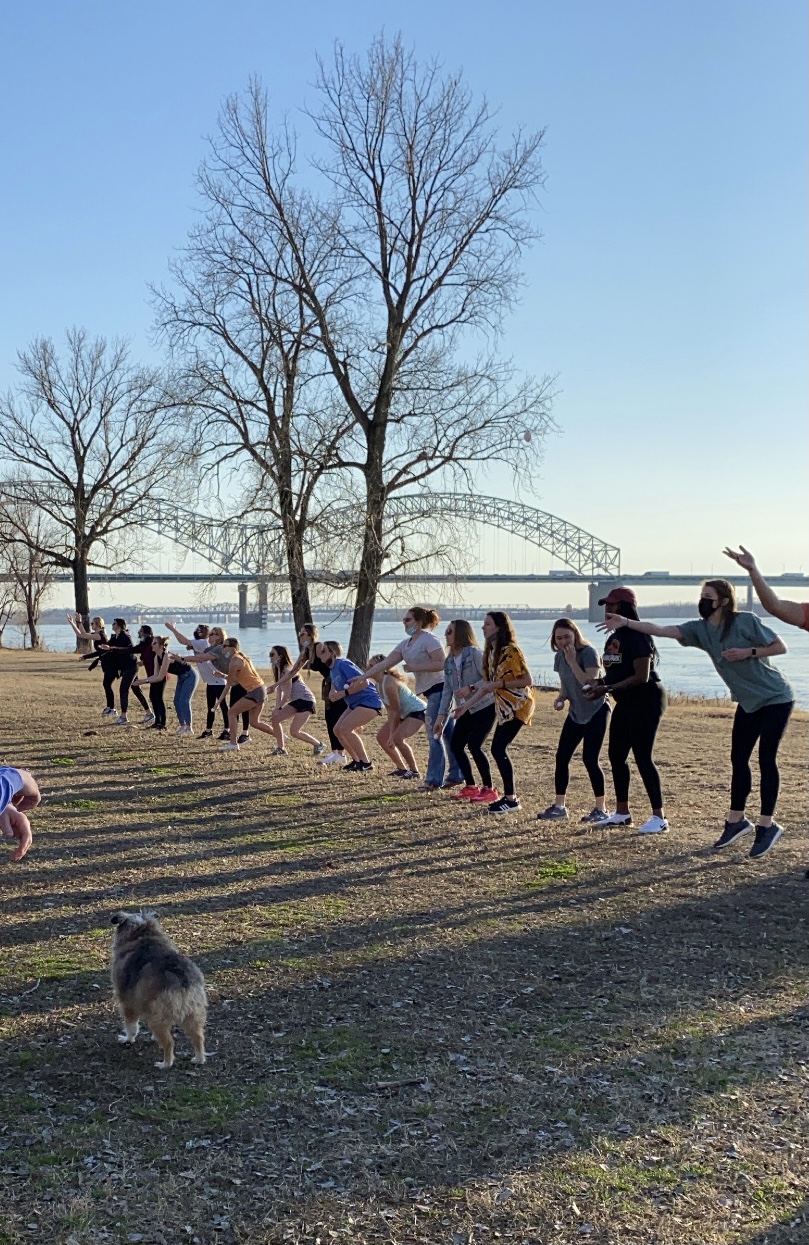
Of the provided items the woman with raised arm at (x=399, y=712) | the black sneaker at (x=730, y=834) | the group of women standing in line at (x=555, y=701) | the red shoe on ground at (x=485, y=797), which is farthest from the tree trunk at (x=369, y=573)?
the black sneaker at (x=730, y=834)

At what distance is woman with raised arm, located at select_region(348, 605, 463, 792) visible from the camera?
10.7 meters

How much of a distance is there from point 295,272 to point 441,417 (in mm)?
4592

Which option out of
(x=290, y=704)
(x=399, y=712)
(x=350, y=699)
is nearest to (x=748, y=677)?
(x=399, y=712)

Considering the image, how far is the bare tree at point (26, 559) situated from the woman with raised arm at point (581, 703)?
32.7m

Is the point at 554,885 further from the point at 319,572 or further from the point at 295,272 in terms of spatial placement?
the point at 295,272

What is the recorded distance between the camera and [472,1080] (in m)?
4.20

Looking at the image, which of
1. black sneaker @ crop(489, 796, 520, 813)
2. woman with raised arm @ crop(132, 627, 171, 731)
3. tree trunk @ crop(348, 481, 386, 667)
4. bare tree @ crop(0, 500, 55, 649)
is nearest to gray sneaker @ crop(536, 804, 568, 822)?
black sneaker @ crop(489, 796, 520, 813)

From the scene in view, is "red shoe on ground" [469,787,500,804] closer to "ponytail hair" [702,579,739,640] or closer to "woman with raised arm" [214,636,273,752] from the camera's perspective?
"ponytail hair" [702,579,739,640]

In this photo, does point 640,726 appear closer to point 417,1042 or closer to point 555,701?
point 555,701

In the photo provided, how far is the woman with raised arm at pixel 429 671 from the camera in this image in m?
10.7

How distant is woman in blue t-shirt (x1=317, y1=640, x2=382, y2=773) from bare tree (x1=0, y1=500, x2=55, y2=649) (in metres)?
29.4

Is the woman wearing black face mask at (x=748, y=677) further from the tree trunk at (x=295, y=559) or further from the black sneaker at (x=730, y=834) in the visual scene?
the tree trunk at (x=295, y=559)

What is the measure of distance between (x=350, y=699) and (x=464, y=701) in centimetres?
190

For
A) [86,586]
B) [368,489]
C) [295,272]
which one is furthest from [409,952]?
[86,586]
